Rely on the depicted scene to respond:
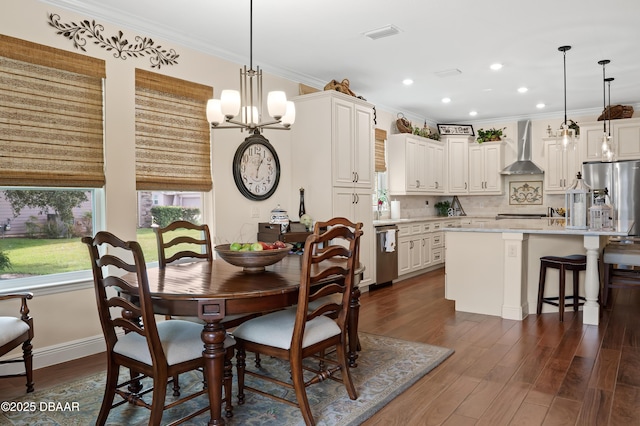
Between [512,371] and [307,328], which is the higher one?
[307,328]

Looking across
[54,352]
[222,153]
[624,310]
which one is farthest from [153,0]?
[624,310]

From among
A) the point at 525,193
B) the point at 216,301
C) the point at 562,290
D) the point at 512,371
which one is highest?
the point at 525,193

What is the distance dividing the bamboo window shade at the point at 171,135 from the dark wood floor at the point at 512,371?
1571mm

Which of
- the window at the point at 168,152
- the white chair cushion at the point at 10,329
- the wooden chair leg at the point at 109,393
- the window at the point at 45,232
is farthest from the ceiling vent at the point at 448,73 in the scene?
the white chair cushion at the point at 10,329

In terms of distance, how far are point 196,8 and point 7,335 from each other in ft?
Answer: 8.65

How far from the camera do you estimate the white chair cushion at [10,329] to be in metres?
2.48

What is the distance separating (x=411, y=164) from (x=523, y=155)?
2236 mm

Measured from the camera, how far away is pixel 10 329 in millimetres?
2561

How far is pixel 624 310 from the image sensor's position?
471cm

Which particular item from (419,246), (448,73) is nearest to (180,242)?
(448,73)

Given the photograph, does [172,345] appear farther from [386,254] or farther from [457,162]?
[457,162]

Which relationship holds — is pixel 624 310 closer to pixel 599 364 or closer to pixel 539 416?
pixel 599 364

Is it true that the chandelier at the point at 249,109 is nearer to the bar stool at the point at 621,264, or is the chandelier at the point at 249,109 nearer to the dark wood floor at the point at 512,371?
the dark wood floor at the point at 512,371

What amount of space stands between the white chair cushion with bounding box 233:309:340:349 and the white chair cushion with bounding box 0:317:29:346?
4.17 ft
